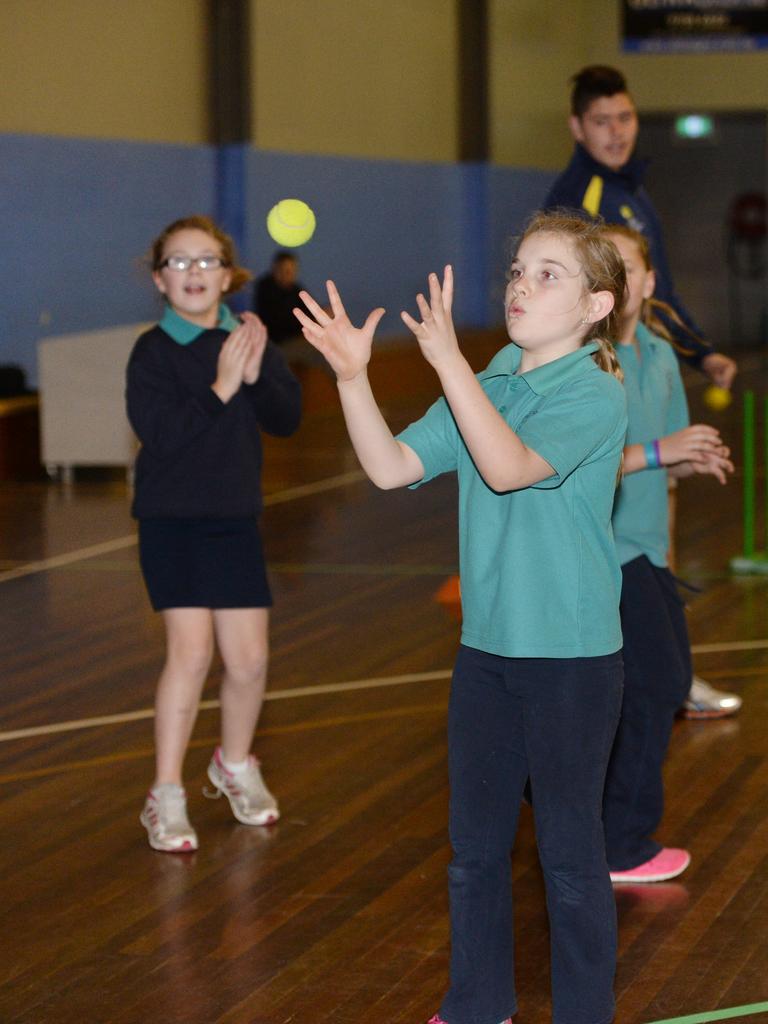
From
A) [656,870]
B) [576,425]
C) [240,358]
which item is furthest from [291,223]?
[656,870]

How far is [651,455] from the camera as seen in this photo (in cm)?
351

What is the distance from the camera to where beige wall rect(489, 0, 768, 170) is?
18016 mm

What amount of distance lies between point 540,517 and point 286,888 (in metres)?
1.49

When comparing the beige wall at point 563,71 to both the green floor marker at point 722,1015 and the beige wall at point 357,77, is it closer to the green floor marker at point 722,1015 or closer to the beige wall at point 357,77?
the beige wall at point 357,77

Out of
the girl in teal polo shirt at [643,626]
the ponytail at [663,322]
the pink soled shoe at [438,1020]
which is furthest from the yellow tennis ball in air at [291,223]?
the pink soled shoe at [438,1020]

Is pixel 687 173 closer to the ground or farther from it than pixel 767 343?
farther from it

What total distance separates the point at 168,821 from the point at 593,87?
8.30ft

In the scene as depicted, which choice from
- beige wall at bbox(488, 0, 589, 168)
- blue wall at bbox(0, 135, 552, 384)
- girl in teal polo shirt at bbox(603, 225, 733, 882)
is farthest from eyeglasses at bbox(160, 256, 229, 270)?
beige wall at bbox(488, 0, 589, 168)

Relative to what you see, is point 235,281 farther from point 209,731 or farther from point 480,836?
point 480,836

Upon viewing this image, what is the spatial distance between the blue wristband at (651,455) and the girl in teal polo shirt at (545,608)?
0.66 m

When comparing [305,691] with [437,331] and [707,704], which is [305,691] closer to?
[707,704]

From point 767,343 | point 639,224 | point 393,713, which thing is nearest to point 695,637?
point 393,713

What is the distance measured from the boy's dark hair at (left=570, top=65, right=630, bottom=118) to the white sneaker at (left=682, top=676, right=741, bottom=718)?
1851mm

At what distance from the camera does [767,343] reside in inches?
901
